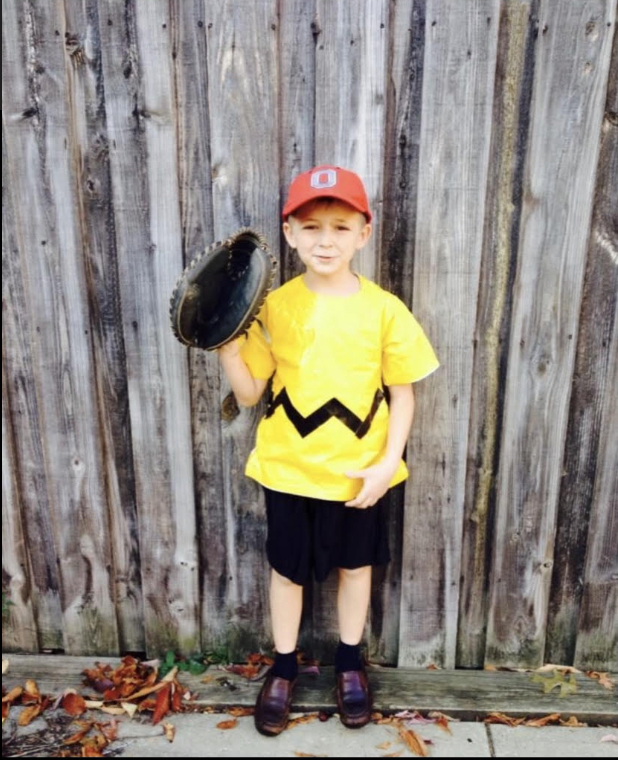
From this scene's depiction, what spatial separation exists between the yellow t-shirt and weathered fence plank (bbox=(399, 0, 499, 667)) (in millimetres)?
243

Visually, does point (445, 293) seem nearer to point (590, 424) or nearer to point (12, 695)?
point (590, 424)

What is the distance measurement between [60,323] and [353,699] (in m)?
1.65

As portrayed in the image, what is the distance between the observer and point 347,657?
2553 mm

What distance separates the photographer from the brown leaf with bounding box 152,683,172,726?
2.49 metres

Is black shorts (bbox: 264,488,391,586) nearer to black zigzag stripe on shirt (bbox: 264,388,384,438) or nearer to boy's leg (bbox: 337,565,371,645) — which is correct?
boy's leg (bbox: 337,565,371,645)

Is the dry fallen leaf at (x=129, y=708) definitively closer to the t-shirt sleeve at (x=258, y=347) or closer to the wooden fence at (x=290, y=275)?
the wooden fence at (x=290, y=275)

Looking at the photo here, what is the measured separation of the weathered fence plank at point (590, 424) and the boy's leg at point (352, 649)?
74 cm

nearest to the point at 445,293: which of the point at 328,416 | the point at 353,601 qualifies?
the point at 328,416

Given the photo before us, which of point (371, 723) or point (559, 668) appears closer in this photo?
point (371, 723)

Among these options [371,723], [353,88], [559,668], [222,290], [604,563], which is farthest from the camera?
[559,668]

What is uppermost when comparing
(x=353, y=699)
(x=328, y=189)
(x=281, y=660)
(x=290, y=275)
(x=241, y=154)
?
(x=241, y=154)

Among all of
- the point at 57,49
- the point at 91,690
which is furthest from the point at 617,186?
the point at 91,690

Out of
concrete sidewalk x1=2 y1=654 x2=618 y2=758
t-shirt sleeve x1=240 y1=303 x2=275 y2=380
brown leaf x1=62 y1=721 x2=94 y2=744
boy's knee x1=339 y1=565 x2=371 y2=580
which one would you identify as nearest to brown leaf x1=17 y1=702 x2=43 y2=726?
concrete sidewalk x1=2 y1=654 x2=618 y2=758

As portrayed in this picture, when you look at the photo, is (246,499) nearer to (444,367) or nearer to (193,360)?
(193,360)
